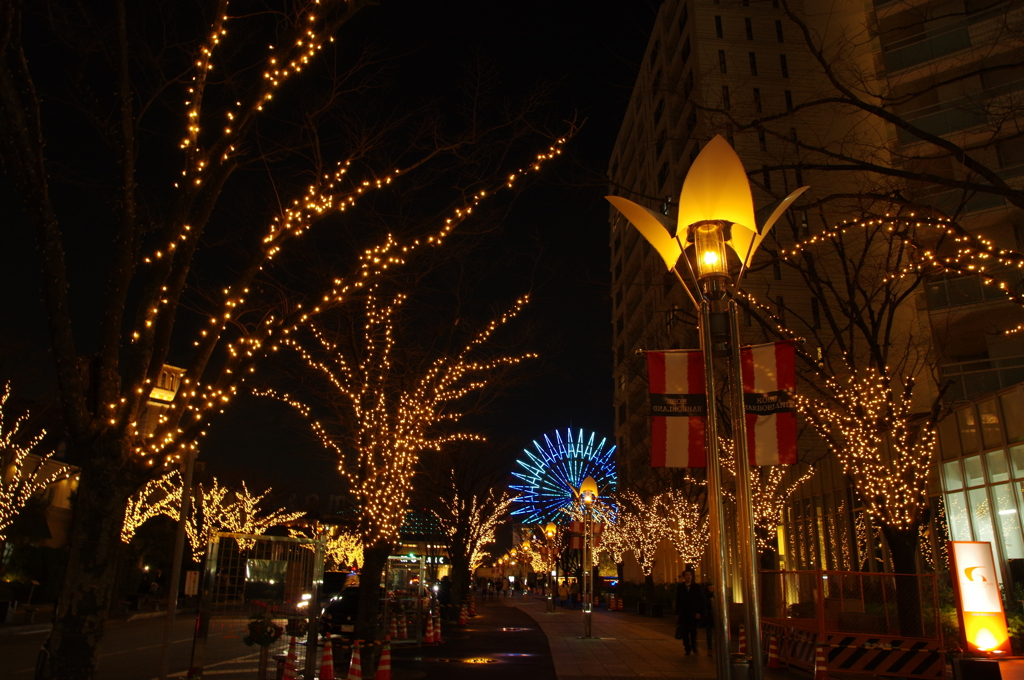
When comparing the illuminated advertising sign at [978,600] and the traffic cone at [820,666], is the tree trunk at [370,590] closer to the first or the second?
the traffic cone at [820,666]

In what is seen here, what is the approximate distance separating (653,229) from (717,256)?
848 millimetres

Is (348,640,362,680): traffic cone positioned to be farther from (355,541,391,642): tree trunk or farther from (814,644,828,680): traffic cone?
(814,644,828,680): traffic cone

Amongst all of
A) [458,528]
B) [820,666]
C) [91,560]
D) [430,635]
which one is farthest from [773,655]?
[458,528]

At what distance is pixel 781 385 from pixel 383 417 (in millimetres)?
10037

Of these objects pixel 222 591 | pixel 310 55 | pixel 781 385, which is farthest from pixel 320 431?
pixel 781 385

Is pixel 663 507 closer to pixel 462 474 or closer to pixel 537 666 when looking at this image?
pixel 462 474

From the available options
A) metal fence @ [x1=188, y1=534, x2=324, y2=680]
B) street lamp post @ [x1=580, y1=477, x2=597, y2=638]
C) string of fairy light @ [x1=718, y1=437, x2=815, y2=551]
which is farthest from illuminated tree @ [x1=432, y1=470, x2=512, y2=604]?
metal fence @ [x1=188, y1=534, x2=324, y2=680]

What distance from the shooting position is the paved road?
1233cm

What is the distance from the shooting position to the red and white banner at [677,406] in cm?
666

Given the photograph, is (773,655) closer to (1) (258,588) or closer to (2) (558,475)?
(1) (258,588)

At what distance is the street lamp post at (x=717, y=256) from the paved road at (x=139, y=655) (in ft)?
27.3

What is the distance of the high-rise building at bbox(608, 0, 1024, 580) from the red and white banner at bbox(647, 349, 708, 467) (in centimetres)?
138

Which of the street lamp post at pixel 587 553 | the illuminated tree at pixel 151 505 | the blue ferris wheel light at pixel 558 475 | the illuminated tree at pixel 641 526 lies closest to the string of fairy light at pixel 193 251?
the street lamp post at pixel 587 553

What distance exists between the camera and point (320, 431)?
15852 mm
